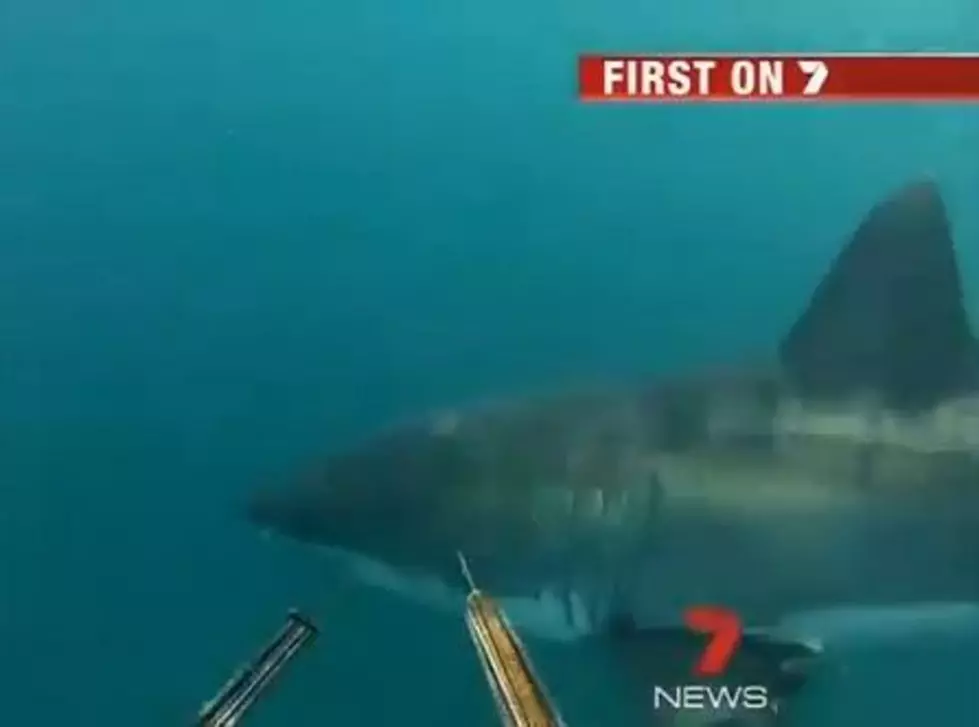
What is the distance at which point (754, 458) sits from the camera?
124cm

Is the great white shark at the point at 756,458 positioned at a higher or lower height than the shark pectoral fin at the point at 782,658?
higher

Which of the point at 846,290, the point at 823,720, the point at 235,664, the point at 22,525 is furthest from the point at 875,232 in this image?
the point at 22,525

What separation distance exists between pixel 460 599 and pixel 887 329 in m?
0.42

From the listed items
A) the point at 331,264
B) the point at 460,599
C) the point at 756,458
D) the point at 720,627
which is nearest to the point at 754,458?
the point at 756,458

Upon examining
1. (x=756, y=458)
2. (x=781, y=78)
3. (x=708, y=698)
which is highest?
(x=781, y=78)

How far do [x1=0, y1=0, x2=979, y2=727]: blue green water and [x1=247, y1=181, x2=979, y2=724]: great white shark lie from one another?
0.03 metres

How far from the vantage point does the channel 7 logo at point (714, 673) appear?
4.09 feet

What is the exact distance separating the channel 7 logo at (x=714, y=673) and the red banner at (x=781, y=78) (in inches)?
16.8

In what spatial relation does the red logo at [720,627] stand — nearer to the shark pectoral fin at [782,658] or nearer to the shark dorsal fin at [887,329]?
the shark pectoral fin at [782,658]

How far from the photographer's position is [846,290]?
48.8 inches

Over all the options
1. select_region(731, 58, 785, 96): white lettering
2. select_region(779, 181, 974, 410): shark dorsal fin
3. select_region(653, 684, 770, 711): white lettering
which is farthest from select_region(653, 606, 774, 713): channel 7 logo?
select_region(731, 58, 785, 96): white lettering

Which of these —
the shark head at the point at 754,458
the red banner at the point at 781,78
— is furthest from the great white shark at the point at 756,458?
the red banner at the point at 781,78

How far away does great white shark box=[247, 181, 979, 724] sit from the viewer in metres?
1.24

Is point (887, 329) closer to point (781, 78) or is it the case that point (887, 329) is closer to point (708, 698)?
point (781, 78)
